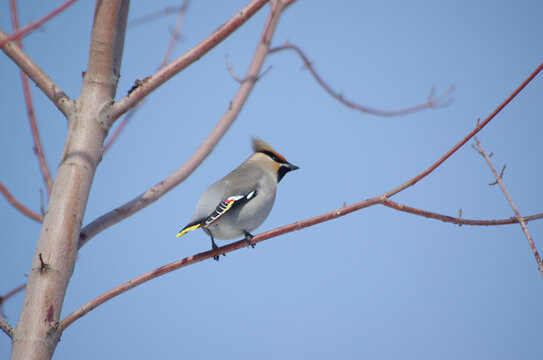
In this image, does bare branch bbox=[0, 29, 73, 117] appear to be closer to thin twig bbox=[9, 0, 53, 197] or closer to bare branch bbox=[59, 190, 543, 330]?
thin twig bbox=[9, 0, 53, 197]

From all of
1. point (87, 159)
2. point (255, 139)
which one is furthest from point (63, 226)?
point (255, 139)

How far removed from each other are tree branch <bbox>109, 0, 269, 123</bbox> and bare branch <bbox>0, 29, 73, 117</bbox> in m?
0.20

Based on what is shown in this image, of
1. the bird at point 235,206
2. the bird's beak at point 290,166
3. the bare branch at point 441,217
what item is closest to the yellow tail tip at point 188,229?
the bird at point 235,206

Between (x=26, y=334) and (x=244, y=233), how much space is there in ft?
6.48

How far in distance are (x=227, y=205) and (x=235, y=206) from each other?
0.26ft

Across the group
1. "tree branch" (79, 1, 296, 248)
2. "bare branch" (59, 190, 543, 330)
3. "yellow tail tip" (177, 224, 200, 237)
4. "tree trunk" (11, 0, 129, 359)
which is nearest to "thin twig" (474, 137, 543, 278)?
"bare branch" (59, 190, 543, 330)

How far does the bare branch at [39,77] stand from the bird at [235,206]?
140cm

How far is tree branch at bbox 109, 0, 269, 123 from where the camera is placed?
1.75 m

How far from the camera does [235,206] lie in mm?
3555

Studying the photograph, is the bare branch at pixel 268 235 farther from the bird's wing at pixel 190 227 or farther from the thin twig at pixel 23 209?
the bird's wing at pixel 190 227

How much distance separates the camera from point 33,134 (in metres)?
2.20

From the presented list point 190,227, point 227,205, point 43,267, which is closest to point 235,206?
point 227,205

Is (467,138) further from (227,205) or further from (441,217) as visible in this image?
(227,205)

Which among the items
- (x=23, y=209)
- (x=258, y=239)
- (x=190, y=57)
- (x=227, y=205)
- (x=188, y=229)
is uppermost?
(x=227, y=205)
